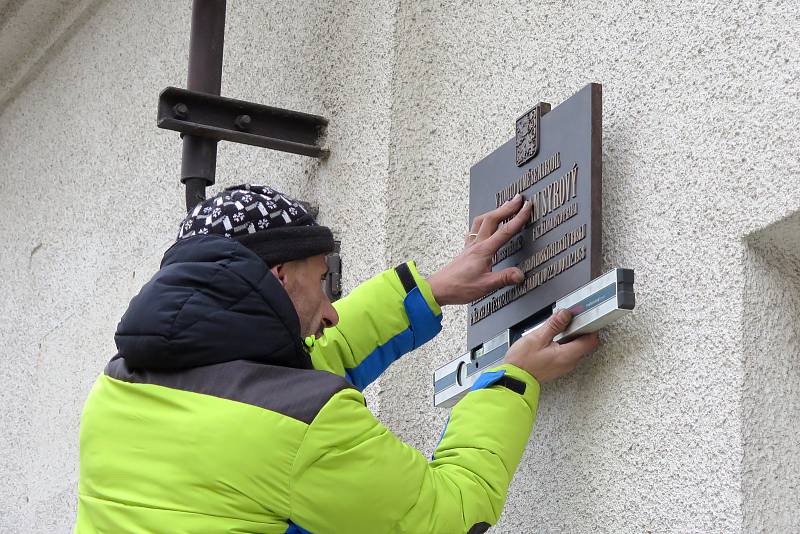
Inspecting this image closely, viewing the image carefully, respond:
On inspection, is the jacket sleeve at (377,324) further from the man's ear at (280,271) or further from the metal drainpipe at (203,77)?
the metal drainpipe at (203,77)

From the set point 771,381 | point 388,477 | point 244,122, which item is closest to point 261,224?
point 388,477

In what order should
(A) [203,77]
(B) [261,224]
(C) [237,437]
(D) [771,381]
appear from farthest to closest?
(A) [203,77]
(B) [261,224]
(D) [771,381]
(C) [237,437]

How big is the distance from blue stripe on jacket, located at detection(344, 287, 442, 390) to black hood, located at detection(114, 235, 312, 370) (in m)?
0.75

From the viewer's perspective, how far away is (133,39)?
5242 millimetres

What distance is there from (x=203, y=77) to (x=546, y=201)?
150 cm

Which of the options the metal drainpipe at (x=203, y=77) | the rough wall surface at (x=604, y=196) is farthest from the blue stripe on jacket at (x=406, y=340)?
the metal drainpipe at (x=203, y=77)

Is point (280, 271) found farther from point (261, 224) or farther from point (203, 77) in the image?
point (203, 77)

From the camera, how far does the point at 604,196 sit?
276cm

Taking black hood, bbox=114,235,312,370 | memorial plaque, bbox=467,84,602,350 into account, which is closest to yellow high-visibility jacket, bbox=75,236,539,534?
black hood, bbox=114,235,312,370

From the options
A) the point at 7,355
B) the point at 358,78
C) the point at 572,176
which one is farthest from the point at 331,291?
the point at 7,355

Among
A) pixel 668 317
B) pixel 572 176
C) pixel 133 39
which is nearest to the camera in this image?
pixel 668 317

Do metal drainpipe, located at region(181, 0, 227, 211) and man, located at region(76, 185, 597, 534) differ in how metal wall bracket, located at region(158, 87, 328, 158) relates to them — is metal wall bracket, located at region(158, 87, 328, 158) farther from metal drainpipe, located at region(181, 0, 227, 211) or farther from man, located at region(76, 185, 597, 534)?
man, located at region(76, 185, 597, 534)

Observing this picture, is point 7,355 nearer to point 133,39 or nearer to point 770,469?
point 133,39

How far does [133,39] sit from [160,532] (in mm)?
3505
